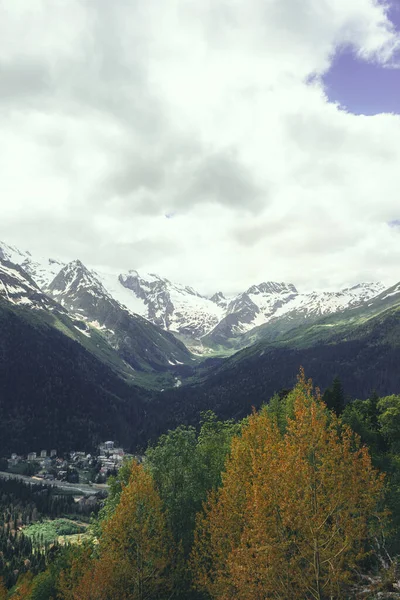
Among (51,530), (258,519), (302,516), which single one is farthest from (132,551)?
(51,530)

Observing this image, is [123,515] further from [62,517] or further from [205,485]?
[62,517]

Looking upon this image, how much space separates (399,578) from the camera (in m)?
33.0

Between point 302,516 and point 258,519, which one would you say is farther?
point 258,519

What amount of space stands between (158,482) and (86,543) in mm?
19118

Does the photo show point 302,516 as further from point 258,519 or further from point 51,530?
point 51,530

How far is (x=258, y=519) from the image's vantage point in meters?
25.6

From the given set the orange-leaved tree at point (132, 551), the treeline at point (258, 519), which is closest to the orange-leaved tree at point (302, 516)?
the treeline at point (258, 519)

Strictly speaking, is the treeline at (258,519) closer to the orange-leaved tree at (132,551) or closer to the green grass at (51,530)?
the orange-leaved tree at (132,551)

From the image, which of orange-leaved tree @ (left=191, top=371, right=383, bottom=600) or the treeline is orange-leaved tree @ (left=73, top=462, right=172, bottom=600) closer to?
the treeline

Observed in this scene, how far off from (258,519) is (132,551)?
23.1 metres

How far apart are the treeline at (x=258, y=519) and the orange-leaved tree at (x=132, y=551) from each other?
13cm

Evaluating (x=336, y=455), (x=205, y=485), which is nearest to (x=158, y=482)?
Result: (x=205, y=485)

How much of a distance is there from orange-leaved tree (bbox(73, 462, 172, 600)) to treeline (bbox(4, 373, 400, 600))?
133mm

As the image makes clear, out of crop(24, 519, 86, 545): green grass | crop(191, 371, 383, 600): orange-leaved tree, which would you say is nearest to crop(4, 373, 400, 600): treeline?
crop(191, 371, 383, 600): orange-leaved tree
